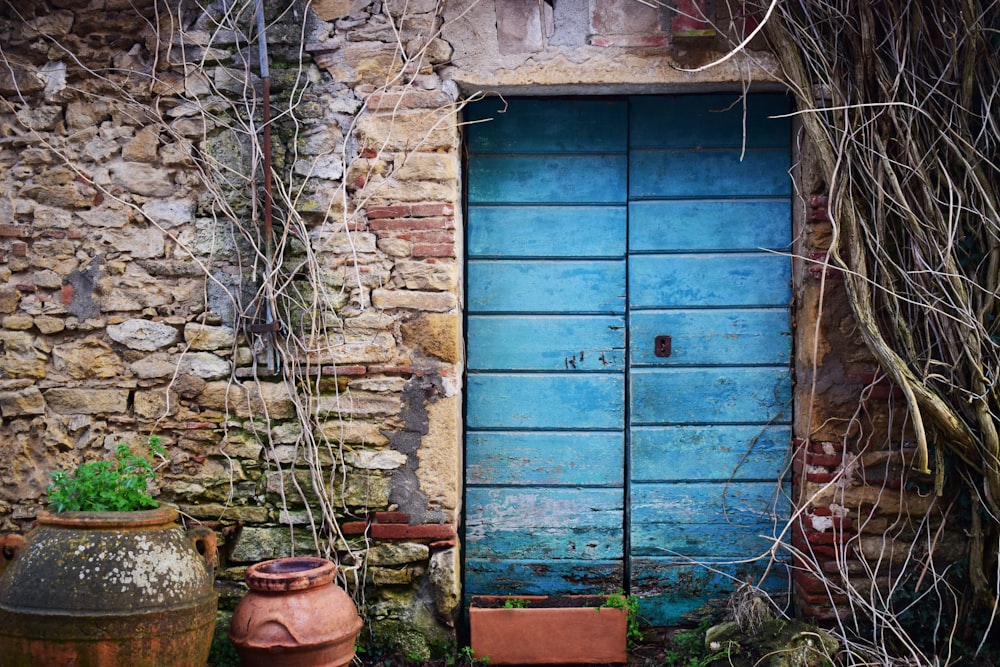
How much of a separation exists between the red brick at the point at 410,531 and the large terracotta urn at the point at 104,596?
26.3 inches

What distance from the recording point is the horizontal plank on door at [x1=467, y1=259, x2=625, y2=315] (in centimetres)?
333

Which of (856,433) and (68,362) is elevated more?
(68,362)

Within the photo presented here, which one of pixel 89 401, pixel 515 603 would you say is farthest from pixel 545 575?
pixel 89 401

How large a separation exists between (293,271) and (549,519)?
136 centimetres

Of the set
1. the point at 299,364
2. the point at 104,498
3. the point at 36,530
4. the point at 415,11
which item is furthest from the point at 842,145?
the point at 36,530

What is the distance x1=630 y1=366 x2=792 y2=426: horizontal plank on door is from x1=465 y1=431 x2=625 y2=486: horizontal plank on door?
162mm

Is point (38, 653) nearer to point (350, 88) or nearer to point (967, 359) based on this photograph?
point (350, 88)

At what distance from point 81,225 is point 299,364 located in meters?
0.96

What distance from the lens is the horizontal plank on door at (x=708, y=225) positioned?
330 cm

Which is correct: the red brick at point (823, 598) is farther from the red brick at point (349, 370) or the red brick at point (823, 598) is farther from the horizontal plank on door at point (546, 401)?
the red brick at point (349, 370)

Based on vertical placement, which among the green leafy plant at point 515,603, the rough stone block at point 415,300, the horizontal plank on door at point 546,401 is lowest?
the green leafy plant at point 515,603

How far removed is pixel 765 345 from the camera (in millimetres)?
3299

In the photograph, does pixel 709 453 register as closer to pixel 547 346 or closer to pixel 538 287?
pixel 547 346

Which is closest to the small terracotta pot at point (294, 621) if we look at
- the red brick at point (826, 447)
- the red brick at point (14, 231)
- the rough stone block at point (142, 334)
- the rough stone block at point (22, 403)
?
the rough stone block at point (142, 334)
